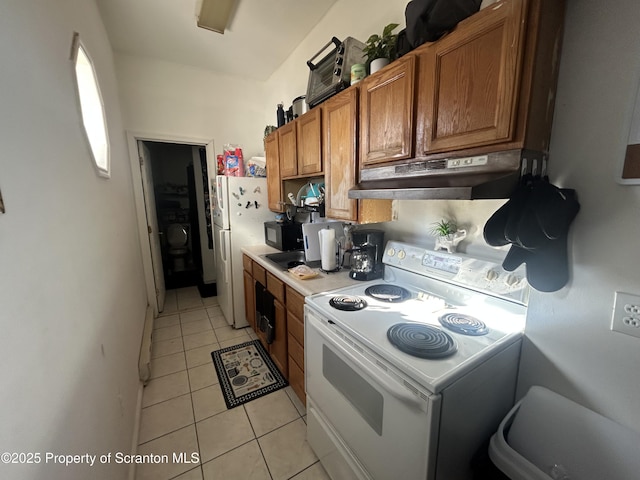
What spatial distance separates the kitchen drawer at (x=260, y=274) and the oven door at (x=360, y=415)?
0.84 meters

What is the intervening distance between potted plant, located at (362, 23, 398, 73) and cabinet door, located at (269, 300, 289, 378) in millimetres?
1595

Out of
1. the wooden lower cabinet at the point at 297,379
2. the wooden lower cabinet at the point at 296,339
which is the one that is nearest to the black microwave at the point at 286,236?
the wooden lower cabinet at the point at 296,339

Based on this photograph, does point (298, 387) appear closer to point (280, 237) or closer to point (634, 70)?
point (280, 237)

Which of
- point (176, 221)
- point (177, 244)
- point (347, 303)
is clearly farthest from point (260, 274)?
point (176, 221)

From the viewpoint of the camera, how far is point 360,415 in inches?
41.5

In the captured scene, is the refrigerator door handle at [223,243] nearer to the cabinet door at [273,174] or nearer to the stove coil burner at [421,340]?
the cabinet door at [273,174]

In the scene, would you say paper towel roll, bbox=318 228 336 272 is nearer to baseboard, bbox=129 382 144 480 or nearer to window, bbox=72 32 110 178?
window, bbox=72 32 110 178

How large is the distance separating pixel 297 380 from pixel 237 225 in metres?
1.64

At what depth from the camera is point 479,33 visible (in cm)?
89

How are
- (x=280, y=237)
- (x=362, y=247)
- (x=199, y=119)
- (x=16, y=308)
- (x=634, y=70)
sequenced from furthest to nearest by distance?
(x=199, y=119)
(x=280, y=237)
(x=362, y=247)
(x=634, y=70)
(x=16, y=308)

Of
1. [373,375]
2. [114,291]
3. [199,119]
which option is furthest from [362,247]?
[199,119]

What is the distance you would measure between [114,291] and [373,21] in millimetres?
2353

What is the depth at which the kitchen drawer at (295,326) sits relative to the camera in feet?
5.30

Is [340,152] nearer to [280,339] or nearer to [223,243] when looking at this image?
[280,339]
